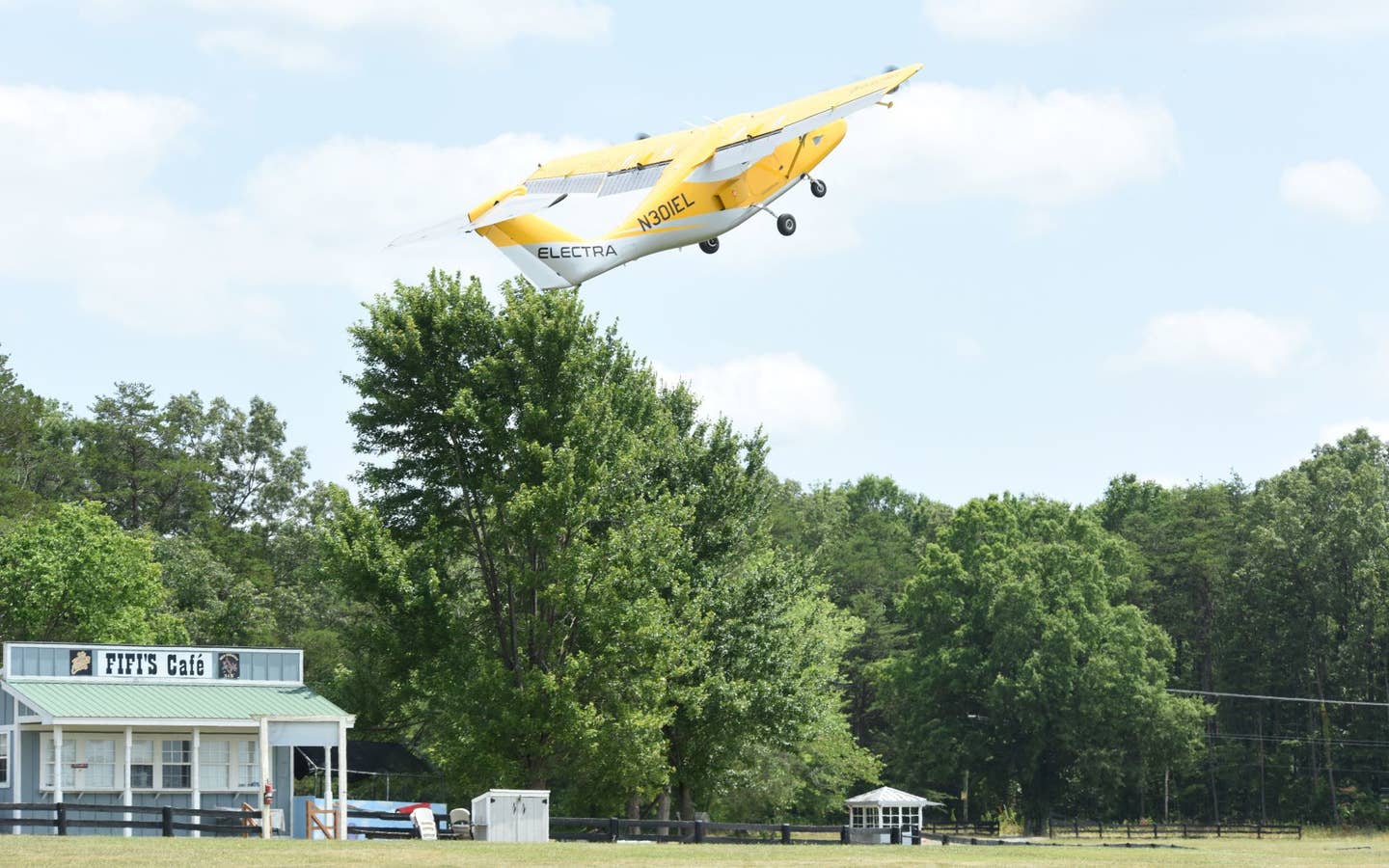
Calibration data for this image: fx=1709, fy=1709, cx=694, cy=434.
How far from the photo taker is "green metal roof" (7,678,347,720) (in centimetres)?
3803

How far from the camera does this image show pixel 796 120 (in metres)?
35.8

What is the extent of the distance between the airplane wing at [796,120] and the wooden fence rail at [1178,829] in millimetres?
55509

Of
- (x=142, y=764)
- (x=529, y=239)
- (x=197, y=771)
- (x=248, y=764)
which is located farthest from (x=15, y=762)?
(x=529, y=239)

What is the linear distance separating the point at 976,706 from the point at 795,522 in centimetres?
2951

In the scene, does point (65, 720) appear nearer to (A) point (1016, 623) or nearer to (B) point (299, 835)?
(B) point (299, 835)

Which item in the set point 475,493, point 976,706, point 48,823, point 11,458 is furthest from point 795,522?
point 48,823

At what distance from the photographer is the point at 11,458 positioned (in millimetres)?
90188

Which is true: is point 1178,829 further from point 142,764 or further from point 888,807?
point 142,764

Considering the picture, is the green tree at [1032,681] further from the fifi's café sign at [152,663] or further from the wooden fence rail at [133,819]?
the wooden fence rail at [133,819]

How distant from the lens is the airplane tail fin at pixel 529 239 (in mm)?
39312

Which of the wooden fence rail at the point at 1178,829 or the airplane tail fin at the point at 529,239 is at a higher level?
the airplane tail fin at the point at 529,239

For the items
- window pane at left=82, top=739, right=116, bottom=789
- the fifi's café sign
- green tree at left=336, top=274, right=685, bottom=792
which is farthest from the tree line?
window pane at left=82, top=739, right=116, bottom=789

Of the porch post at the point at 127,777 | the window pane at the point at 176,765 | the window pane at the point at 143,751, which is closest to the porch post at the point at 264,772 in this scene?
the window pane at the point at 176,765

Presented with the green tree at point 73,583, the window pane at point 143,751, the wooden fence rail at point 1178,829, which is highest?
the green tree at point 73,583
